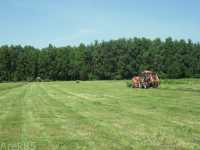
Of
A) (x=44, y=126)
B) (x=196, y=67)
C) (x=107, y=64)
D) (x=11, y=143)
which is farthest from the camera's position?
(x=107, y=64)

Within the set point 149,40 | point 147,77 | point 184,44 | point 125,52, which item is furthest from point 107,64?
point 147,77

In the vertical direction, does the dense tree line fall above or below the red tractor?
above

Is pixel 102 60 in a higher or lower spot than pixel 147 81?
higher

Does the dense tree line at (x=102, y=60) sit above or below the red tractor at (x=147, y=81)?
above

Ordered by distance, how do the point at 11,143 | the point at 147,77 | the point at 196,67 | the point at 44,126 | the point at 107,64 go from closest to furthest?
the point at 11,143 → the point at 44,126 → the point at 147,77 → the point at 196,67 → the point at 107,64

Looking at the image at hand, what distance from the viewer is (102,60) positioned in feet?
368

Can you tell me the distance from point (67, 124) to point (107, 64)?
98952 millimetres

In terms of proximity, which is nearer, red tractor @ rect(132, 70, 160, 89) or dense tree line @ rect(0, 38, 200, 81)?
red tractor @ rect(132, 70, 160, 89)

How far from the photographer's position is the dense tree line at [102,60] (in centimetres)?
10362

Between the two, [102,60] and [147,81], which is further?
[102,60]

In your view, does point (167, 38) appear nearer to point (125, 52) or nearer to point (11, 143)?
point (125, 52)

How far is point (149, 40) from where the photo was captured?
114375mm

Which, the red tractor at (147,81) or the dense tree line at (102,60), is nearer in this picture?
the red tractor at (147,81)

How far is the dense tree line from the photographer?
340 ft
